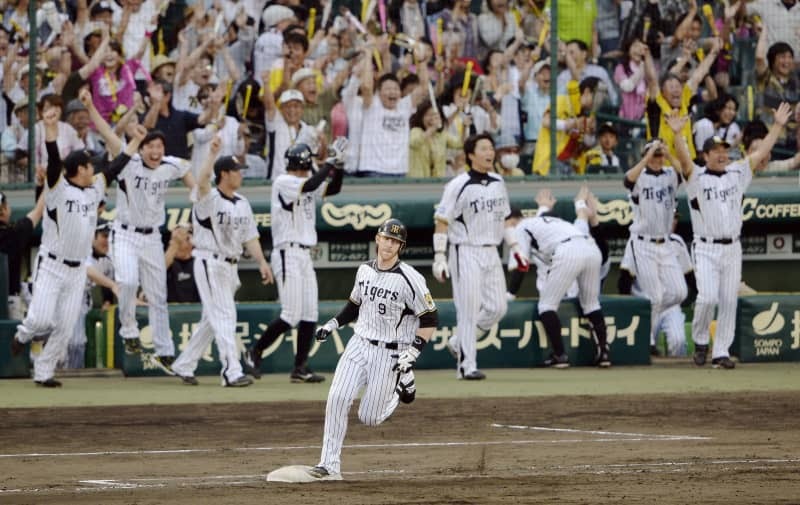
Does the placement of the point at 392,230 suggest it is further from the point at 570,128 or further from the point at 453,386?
the point at 570,128

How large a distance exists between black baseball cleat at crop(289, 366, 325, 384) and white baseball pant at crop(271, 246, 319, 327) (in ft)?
1.72

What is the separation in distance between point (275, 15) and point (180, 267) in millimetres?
3240

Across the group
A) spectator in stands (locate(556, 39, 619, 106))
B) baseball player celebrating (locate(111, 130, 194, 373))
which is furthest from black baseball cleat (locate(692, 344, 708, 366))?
baseball player celebrating (locate(111, 130, 194, 373))

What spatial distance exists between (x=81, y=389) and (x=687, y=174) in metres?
6.58

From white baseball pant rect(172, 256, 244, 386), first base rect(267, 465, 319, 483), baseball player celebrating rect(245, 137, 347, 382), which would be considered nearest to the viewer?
first base rect(267, 465, 319, 483)

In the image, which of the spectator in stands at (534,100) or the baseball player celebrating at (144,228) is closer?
the baseball player celebrating at (144,228)

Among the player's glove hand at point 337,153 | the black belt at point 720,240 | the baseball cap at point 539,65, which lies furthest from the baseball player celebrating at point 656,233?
the player's glove hand at point 337,153

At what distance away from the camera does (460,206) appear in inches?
566

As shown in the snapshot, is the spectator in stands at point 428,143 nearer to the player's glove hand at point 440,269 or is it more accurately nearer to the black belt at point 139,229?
the player's glove hand at point 440,269

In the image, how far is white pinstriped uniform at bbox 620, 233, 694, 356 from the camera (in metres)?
16.5

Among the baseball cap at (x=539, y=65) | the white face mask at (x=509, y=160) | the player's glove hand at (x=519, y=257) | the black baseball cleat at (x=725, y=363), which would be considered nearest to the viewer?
the player's glove hand at (x=519, y=257)

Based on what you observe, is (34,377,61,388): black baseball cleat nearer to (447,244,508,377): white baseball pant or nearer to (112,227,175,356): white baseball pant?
(112,227,175,356): white baseball pant

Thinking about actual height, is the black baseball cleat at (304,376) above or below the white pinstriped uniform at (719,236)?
below

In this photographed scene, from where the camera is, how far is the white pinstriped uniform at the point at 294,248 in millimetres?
14008
